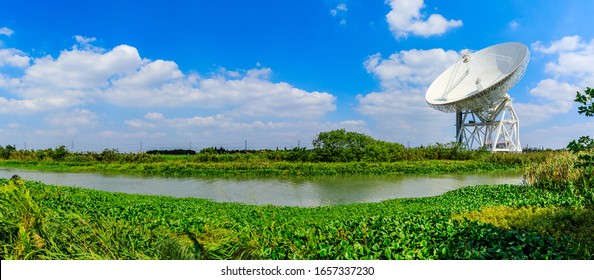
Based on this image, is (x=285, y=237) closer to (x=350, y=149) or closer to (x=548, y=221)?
(x=548, y=221)

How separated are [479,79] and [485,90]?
6.20 feet

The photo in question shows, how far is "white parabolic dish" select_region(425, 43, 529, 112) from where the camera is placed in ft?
68.9

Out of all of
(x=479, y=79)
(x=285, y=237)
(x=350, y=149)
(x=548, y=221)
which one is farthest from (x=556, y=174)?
(x=479, y=79)

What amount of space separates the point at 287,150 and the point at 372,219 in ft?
60.1

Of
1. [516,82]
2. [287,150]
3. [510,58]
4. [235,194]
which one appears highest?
[510,58]

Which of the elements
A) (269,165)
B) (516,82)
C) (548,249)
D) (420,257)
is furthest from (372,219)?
(516,82)

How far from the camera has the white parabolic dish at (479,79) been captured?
21.0m

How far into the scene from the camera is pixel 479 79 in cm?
2316

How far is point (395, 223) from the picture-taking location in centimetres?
415

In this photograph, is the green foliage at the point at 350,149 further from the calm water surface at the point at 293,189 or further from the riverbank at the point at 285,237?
the riverbank at the point at 285,237

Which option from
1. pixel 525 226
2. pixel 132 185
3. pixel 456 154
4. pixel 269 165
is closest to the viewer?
pixel 525 226

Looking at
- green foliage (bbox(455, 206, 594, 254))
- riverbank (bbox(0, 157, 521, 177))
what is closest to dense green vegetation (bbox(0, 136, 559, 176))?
riverbank (bbox(0, 157, 521, 177))

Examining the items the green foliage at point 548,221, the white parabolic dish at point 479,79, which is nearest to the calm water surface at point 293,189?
the green foliage at point 548,221

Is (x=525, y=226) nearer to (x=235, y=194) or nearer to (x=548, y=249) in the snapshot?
(x=548, y=249)
